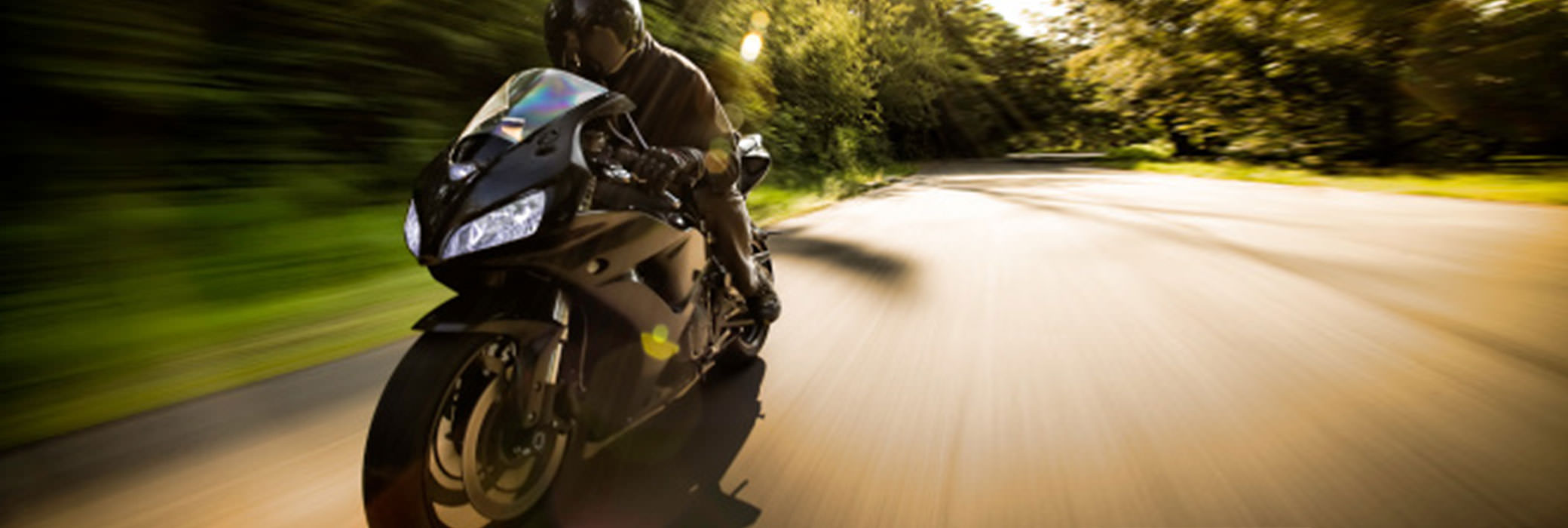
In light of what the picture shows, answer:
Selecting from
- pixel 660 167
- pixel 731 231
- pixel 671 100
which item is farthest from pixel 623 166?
pixel 731 231

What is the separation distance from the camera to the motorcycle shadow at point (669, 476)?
2.14 m

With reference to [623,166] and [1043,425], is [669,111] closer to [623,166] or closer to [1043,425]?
[623,166]

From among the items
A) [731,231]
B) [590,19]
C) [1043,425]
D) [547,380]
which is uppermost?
[590,19]

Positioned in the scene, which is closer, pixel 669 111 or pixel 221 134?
pixel 669 111

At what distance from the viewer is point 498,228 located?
1805 millimetres

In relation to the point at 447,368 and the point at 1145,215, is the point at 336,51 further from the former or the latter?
the point at 1145,215

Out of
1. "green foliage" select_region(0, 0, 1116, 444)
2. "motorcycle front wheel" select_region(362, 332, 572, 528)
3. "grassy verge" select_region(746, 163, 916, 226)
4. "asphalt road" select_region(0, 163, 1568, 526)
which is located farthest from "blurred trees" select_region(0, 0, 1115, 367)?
"grassy verge" select_region(746, 163, 916, 226)

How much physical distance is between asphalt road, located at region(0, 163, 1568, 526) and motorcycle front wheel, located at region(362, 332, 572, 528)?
0.65 feet

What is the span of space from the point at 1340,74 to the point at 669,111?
93.2 feet

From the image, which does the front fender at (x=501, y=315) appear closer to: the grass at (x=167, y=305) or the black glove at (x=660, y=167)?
the black glove at (x=660, y=167)

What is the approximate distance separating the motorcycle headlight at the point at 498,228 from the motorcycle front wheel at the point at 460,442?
211mm

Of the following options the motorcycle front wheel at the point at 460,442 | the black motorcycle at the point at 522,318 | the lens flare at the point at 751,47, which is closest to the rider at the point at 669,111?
the black motorcycle at the point at 522,318

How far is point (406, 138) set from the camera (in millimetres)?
6445

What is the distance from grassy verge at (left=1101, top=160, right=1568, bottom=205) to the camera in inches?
437
